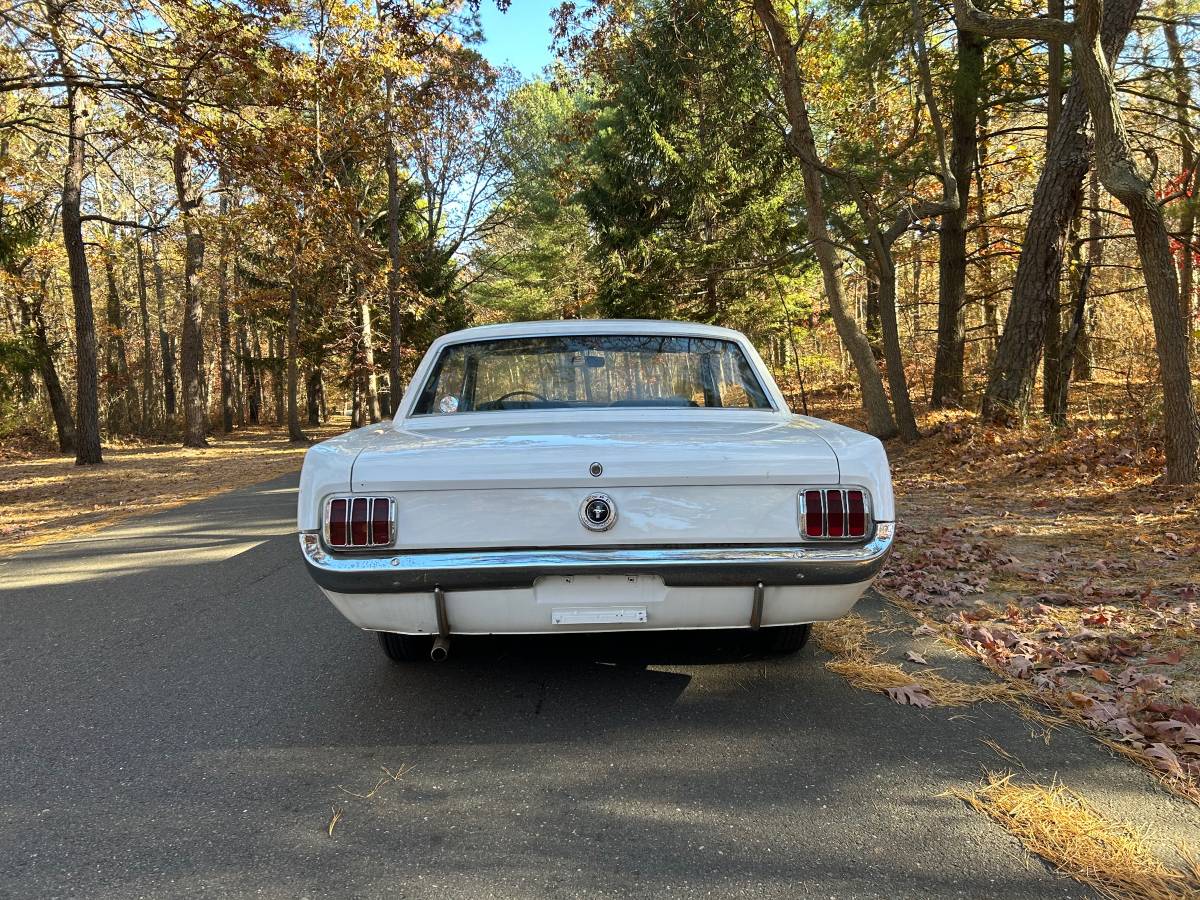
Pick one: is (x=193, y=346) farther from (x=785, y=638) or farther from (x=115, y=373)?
(x=785, y=638)

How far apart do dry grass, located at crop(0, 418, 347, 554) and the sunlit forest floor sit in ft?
28.2

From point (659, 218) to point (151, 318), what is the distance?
114 feet

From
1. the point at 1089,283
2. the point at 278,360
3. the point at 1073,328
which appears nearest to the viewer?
the point at 1073,328

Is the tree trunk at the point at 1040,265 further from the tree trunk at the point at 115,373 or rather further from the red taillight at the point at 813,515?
the tree trunk at the point at 115,373

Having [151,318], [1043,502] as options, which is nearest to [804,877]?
[1043,502]

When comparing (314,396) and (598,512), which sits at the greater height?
(314,396)

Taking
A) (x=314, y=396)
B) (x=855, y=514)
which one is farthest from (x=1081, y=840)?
(x=314, y=396)

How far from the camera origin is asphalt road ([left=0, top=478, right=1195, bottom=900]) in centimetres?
205

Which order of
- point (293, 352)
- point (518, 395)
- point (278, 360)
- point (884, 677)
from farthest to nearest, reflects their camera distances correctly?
point (278, 360)
point (293, 352)
point (518, 395)
point (884, 677)

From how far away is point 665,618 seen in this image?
277 cm

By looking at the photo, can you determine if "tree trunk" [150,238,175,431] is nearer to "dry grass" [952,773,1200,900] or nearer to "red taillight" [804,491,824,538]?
"red taillight" [804,491,824,538]

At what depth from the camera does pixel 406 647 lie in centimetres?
344

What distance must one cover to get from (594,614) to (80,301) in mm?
16678

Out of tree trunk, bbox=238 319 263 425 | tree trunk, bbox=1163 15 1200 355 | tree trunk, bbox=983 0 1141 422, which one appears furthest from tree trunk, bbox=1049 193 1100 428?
tree trunk, bbox=238 319 263 425
